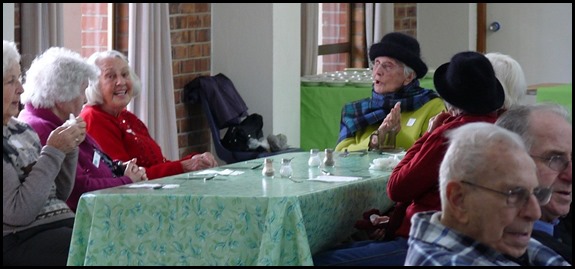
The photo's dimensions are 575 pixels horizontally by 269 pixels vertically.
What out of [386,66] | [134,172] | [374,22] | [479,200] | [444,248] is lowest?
[134,172]

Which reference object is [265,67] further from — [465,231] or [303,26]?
[465,231]

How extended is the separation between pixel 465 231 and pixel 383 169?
1939 millimetres

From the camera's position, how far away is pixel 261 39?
6992 millimetres

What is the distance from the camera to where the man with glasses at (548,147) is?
10.6 ft

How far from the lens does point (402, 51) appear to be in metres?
5.48

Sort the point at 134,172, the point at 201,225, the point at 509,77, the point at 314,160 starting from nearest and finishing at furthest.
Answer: the point at 201,225 < the point at 509,77 < the point at 314,160 < the point at 134,172

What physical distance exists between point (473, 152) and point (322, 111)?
5.06 m

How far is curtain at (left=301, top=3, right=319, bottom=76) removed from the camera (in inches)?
313

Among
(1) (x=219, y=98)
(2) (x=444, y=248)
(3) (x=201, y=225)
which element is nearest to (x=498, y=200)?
(2) (x=444, y=248)

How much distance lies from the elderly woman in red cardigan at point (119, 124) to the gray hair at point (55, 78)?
0.32 m

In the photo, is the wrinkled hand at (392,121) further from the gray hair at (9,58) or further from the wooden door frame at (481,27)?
the wooden door frame at (481,27)

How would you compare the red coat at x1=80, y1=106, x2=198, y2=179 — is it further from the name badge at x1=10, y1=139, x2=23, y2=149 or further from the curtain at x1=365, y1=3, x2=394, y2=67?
the curtain at x1=365, y1=3, x2=394, y2=67

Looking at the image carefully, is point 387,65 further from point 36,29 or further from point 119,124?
point 36,29

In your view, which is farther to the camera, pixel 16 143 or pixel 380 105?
pixel 380 105
